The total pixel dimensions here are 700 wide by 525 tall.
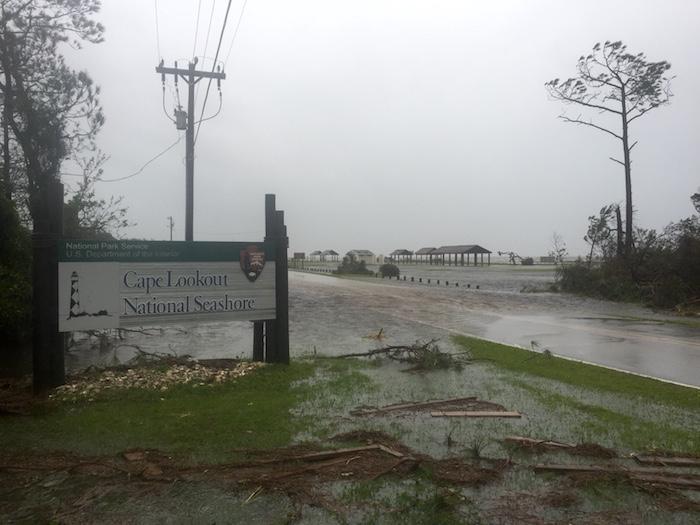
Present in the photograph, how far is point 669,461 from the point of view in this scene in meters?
4.70

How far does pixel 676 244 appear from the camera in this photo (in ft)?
81.8

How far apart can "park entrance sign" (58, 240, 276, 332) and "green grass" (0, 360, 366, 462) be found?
124 centimetres

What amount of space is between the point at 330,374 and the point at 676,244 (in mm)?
22347

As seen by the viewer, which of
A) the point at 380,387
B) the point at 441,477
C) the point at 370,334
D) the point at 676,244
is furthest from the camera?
the point at 676,244

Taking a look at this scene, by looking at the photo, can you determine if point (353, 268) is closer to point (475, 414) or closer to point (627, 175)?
point (627, 175)

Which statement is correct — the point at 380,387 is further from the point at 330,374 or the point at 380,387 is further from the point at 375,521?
the point at 375,521

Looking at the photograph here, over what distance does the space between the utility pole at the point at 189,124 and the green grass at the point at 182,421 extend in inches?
531

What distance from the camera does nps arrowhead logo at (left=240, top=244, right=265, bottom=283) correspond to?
8.69 m

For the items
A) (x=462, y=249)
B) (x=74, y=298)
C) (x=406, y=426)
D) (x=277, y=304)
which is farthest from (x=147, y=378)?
(x=462, y=249)

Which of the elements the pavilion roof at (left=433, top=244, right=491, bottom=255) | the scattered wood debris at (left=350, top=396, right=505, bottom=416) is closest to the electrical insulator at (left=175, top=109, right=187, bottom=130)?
the scattered wood debris at (left=350, top=396, right=505, bottom=416)

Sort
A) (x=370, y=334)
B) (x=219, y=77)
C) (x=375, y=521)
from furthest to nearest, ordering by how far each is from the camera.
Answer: (x=219, y=77) → (x=370, y=334) → (x=375, y=521)

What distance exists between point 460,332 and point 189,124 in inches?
501

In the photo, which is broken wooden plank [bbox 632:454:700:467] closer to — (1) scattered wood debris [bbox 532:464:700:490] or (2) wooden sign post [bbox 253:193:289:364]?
(1) scattered wood debris [bbox 532:464:700:490]

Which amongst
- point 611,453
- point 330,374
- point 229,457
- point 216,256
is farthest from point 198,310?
point 611,453
